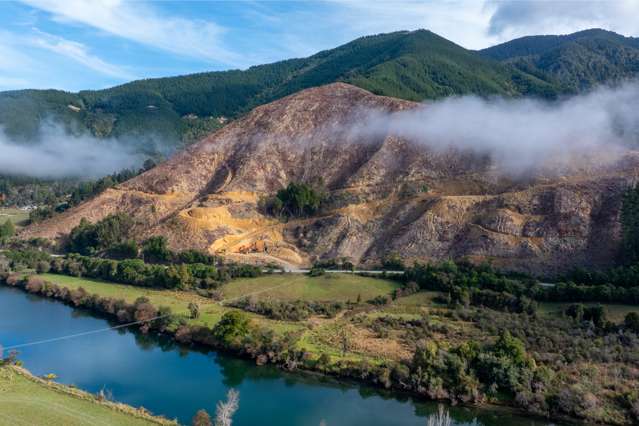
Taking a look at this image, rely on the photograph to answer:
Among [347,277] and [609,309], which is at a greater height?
[609,309]

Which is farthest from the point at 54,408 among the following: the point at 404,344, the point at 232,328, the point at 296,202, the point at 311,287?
the point at 296,202

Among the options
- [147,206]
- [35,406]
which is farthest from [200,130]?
Answer: [35,406]

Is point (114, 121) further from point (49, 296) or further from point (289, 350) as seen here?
point (289, 350)

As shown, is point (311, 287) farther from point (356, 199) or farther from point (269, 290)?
point (356, 199)

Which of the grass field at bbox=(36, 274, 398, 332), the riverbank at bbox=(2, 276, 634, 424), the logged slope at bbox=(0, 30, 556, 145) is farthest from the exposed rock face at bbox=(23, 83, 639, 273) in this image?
the logged slope at bbox=(0, 30, 556, 145)

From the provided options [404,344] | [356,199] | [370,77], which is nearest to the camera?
[404,344]

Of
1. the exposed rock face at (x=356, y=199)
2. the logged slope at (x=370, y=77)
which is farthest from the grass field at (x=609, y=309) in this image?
the logged slope at (x=370, y=77)
